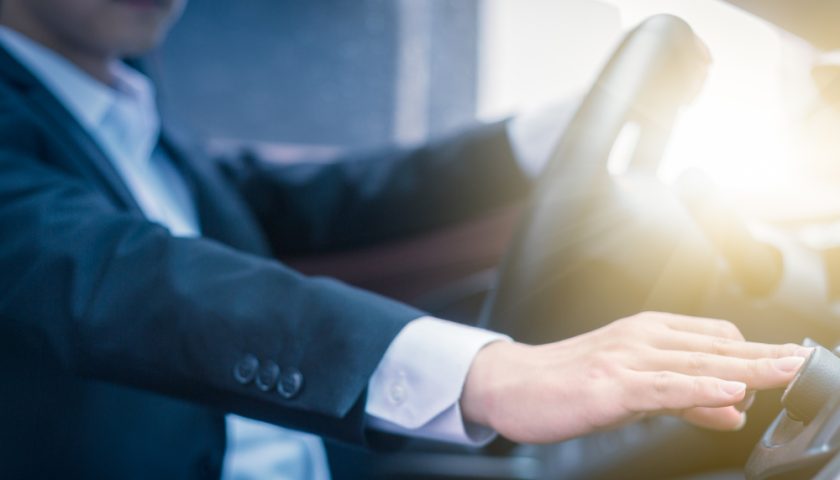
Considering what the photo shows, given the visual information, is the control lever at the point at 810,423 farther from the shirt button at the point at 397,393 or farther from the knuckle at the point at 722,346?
the shirt button at the point at 397,393

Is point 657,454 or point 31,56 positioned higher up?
point 31,56

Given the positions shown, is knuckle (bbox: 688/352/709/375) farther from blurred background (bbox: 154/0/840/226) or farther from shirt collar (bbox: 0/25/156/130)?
blurred background (bbox: 154/0/840/226)

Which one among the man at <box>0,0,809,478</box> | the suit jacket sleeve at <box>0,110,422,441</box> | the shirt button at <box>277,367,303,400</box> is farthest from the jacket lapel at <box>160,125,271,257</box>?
the shirt button at <box>277,367,303,400</box>

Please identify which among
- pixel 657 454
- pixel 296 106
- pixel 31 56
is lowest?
pixel 296 106

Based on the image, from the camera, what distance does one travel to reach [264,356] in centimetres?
55

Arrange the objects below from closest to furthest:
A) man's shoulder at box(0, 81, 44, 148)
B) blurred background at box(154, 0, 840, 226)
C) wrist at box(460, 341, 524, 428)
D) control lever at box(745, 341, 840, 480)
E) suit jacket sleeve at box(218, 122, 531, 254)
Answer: control lever at box(745, 341, 840, 480), wrist at box(460, 341, 524, 428), man's shoulder at box(0, 81, 44, 148), suit jacket sleeve at box(218, 122, 531, 254), blurred background at box(154, 0, 840, 226)

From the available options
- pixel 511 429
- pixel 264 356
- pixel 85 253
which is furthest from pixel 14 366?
pixel 511 429

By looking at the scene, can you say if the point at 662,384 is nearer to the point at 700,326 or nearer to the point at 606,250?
the point at 700,326

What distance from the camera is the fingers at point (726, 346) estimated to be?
388 mm

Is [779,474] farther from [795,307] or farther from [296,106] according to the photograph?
[296,106]

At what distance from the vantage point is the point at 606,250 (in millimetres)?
564

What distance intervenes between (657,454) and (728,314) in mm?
444

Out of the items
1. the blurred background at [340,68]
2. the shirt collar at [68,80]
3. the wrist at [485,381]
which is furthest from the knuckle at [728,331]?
the blurred background at [340,68]

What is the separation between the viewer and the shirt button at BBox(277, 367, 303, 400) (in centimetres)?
54
